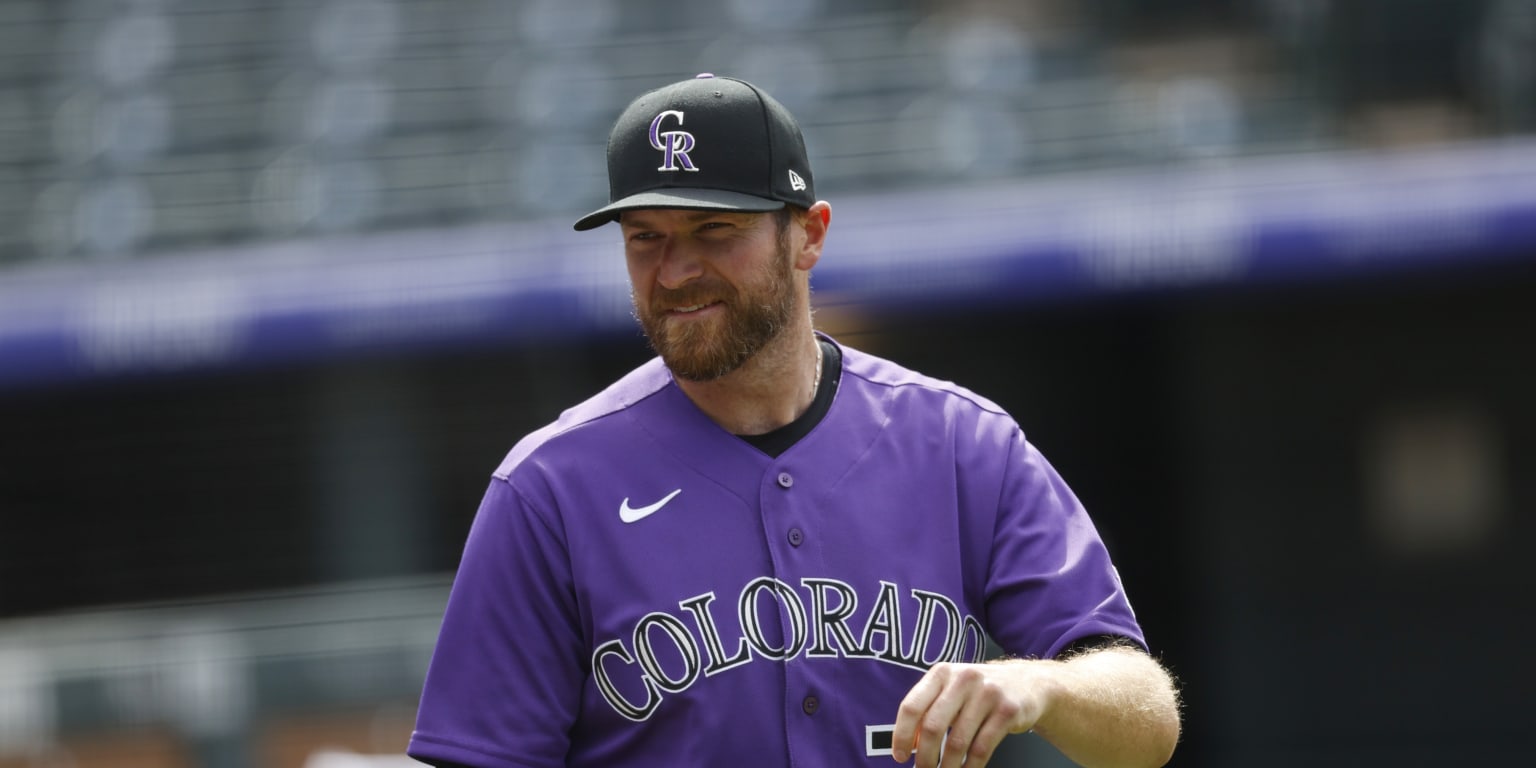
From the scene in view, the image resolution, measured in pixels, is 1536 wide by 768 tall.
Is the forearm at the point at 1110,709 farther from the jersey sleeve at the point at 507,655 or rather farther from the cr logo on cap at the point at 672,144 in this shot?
the cr logo on cap at the point at 672,144

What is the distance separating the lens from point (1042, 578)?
2342 millimetres

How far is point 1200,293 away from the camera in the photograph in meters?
7.25

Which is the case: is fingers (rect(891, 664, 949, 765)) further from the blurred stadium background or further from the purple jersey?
the blurred stadium background

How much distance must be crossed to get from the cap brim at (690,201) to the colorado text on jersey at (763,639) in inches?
17.8

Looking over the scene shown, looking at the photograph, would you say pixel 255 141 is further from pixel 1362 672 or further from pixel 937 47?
pixel 1362 672

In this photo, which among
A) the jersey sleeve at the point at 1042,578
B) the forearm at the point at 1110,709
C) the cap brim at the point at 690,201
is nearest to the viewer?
the forearm at the point at 1110,709

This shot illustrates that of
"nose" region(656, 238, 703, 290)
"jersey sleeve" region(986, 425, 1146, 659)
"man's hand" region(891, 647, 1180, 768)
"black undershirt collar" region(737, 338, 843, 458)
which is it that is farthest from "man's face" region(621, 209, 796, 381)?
"man's hand" region(891, 647, 1180, 768)

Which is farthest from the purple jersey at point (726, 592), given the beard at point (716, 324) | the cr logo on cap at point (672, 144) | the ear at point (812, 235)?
the cr logo on cap at point (672, 144)

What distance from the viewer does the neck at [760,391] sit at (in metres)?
2.40

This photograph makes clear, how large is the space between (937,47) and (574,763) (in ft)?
21.3

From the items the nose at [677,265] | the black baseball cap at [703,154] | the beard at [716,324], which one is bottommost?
the beard at [716,324]

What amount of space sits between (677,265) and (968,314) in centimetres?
524

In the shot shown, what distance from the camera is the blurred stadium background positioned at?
725cm

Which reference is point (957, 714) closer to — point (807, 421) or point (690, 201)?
point (807, 421)
